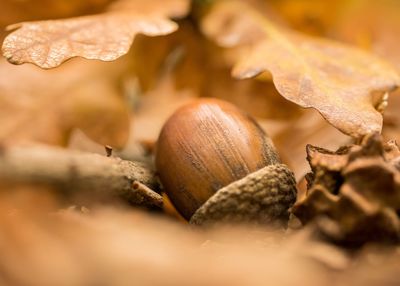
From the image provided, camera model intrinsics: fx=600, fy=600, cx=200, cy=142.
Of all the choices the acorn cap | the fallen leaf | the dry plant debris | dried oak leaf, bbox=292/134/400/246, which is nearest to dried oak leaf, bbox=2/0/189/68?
the dry plant debris

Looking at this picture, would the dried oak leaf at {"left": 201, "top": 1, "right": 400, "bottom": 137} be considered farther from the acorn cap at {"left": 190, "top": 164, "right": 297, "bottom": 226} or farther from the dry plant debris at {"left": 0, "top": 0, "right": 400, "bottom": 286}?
the acorn cap at {"left": 190, "top": 164, "right": 297, "bottom": 226}

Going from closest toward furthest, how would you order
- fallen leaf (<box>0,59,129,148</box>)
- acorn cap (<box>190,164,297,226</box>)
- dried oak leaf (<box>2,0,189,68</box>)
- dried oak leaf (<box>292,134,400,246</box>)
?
dried oak leaf (<box>292,134,400,246</box>), acorn cap (<box>190,164,297,226</box>), dried oak leaf (<box>2,0,189,68</box>), fallen leaf (<box>0,59,129,148</box>)

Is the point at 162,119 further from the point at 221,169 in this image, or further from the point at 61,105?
the point at 221,169

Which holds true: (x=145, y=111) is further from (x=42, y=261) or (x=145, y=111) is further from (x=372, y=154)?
(x=42, y=261)

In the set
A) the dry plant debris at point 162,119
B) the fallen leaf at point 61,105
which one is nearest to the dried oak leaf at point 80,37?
the dry plant debris at point 162,119

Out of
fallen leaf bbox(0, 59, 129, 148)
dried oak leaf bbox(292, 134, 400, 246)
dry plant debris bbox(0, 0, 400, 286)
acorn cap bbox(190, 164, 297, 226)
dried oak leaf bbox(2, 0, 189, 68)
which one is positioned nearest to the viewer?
dry plant debris bbox(0, 0, 400, 286)

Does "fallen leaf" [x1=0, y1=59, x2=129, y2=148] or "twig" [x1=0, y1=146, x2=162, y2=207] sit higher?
"twig" [x1=0, y1=146, x2=162, y2=207]

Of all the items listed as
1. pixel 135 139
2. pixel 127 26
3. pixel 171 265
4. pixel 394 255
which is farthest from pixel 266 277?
pixel 135 139
